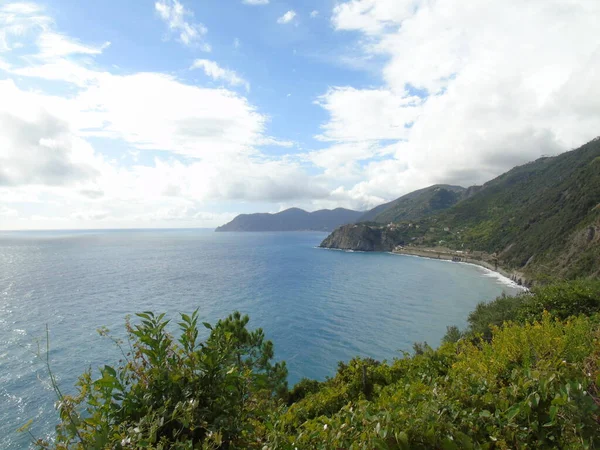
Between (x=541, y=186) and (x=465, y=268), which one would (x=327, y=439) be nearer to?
(x=465, y=268)

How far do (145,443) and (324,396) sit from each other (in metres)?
11.3

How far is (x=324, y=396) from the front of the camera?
12227 millimetres

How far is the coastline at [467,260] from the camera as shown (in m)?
76.1

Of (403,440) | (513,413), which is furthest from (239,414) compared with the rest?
(513,413)

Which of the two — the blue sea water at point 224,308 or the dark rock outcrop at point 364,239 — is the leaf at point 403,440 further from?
the dark rock outcrop at point 364,239

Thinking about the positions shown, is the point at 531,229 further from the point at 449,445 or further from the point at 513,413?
the point at 449,445

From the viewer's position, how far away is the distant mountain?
70.4m

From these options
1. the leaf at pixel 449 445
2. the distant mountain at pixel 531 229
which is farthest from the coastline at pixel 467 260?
the leaf at pixel 449 445

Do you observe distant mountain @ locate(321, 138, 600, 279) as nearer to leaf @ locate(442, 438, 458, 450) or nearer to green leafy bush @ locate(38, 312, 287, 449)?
leaf @ locate(442, 438, 458, 450)

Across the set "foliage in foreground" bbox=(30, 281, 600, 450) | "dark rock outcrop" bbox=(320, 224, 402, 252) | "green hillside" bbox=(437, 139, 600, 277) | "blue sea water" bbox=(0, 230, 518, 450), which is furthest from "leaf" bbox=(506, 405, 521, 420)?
"dark rock outcrop" bbox=(320, 224, 402, 252)

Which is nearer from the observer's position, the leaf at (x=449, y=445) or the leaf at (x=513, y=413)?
the leaf at (x=449, y=445)

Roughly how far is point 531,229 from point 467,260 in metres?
22.5

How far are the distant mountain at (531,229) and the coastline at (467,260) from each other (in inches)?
104

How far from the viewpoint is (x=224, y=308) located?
171 feet
